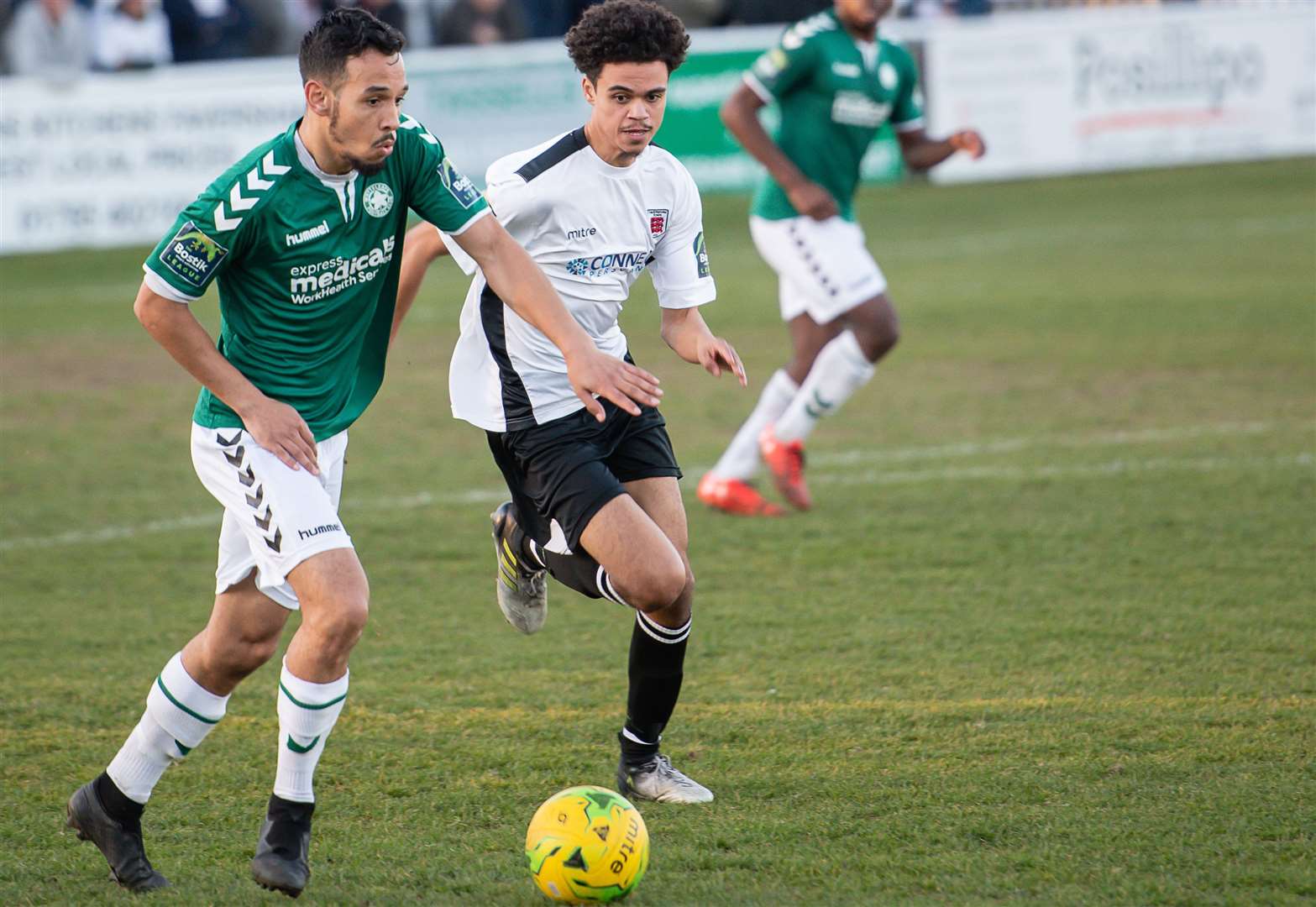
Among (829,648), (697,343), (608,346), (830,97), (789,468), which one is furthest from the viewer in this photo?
(830,97)

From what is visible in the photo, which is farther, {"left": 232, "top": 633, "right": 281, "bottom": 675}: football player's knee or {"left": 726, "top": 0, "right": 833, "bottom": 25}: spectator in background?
{"left": 726, "top": 0, "right": 833, "bottom": 25}: spectator in background

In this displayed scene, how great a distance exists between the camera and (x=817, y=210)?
774 centimetres

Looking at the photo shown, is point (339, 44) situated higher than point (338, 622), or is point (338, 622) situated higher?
point (339, 44)

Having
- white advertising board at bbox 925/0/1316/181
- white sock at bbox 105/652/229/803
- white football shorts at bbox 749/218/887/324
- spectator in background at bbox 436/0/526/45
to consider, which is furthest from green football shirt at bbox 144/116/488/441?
white advertising board at bbox 925/0/1316/181

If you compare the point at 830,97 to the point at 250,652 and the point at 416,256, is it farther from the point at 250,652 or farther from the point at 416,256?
the point at 250,652

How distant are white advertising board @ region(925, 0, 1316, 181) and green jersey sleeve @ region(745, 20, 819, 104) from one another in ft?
36.2

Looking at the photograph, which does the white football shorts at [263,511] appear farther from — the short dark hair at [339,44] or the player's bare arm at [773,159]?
the player's bare arm at [773,159]

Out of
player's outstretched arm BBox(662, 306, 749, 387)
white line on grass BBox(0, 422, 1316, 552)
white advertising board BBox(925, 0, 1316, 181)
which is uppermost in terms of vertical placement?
player's outstretched arm BBox(662, 306, 749, 387)

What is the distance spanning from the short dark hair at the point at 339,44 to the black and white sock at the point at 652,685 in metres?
1.61

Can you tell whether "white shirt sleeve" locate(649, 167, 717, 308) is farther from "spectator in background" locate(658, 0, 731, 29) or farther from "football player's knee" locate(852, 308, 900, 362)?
"spectator in background" locate(658, 0, 731, 29)

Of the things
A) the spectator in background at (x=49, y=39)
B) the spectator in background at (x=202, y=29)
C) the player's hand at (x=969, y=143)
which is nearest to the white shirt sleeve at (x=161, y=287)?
the player's hand at (x=969, y=143)

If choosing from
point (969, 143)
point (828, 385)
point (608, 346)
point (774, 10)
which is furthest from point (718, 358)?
point (774, 10)

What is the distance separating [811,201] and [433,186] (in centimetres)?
392

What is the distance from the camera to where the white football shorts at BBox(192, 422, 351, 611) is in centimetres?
378
